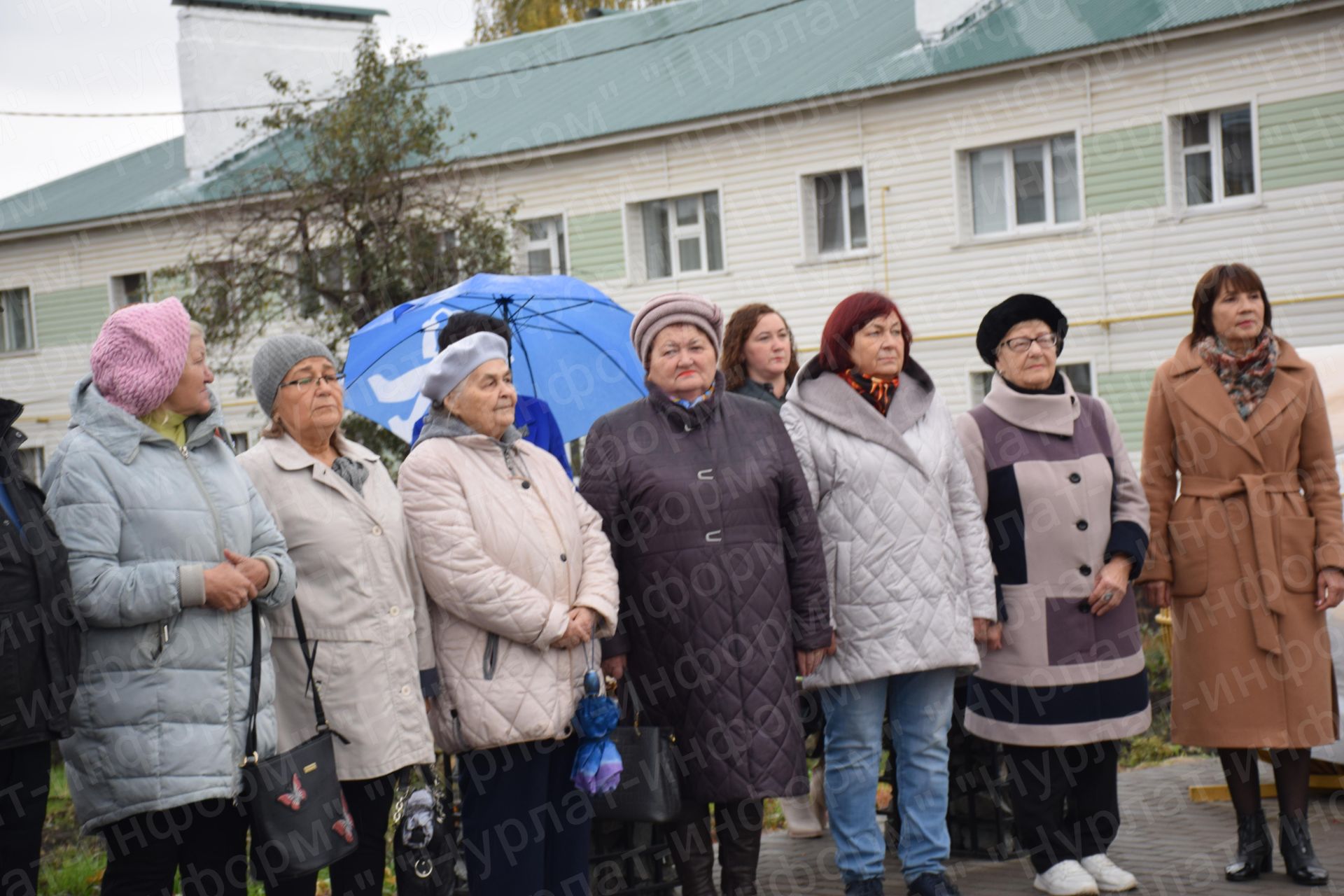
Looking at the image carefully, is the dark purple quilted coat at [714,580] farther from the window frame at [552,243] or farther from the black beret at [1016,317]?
the window frame at [552,243]

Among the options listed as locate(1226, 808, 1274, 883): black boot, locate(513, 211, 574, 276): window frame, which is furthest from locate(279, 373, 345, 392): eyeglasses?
locate(513, 211, 574, 276): window frame

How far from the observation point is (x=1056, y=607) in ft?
18.4

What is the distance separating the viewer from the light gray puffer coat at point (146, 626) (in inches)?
159

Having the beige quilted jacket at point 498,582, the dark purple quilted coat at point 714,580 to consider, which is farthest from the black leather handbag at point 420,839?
the dark purple quilted coat at point 714,580

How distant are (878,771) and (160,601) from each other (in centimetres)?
261

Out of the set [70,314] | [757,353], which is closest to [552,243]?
[70,314]

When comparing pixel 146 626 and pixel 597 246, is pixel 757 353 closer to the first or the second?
pixel 146 626

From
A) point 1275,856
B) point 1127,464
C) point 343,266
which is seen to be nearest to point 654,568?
point 1127,464

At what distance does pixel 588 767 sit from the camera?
4758 mm

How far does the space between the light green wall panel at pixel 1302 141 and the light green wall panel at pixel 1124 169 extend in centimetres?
128

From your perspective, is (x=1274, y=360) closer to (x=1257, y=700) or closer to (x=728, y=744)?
(x=1257, y=700)

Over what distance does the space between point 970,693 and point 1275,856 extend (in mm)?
1341

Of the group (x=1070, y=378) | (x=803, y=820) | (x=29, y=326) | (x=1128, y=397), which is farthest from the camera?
(x=29, y=326)

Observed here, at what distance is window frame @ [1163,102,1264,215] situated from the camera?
18.4 m
